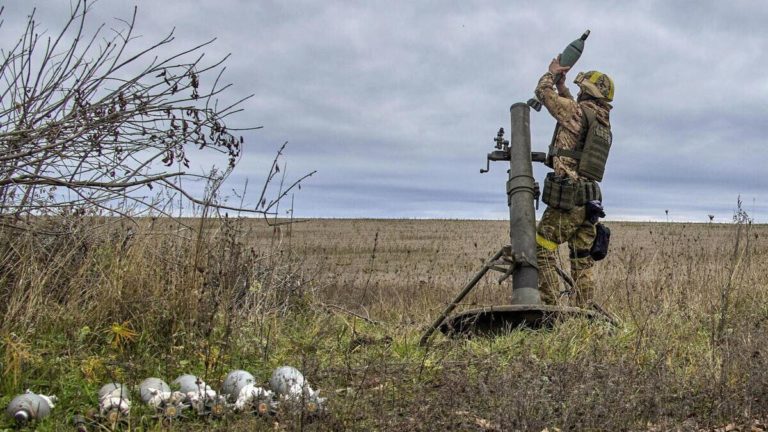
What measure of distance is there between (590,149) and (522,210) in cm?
127

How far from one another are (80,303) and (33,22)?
266cm

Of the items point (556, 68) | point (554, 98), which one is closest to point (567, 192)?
point (554, 98)

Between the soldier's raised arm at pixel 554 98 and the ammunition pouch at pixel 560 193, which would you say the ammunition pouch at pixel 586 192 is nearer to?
the ammunition pouch at pixel 560 193

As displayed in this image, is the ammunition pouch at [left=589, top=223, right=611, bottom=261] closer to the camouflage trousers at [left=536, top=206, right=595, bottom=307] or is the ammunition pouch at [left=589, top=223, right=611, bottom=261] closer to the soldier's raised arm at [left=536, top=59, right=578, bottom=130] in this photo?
the camouflage trousers at [left=536, top=206, right=595, bottom=307]

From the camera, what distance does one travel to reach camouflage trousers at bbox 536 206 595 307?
296 inches

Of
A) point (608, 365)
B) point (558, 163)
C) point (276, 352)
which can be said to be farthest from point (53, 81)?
point (558, 163)

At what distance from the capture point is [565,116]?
7676mm

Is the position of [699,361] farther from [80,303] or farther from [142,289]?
[80,303]

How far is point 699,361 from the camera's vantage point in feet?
18.8

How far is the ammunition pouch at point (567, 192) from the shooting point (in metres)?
7.58

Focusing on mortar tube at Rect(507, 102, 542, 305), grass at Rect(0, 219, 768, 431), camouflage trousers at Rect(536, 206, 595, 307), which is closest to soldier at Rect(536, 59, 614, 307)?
camouflage trousers at Rect(536, 206, 595, 307)

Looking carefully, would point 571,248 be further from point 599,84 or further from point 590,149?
point 599,84

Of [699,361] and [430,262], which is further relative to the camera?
[430,262]

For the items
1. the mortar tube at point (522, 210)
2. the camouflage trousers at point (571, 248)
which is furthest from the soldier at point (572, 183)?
the mortar tube at point (522, 210)
